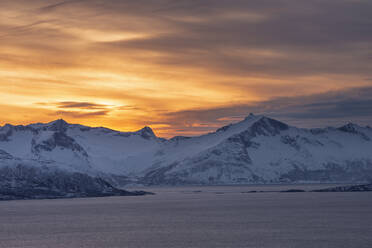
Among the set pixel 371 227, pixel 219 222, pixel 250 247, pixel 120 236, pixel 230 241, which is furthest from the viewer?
pixel 219 222

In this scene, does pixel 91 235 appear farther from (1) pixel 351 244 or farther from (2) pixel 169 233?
(1) pixel 351 244

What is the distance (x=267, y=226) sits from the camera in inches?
6855

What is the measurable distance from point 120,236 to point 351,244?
52627mm

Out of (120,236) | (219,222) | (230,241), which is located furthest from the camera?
(219,222)

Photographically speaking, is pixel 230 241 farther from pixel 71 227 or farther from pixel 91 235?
pixel 71 227

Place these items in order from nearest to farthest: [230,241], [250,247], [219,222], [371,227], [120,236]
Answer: [250,247], [230,241], [120,236], [371,227], [219,222]

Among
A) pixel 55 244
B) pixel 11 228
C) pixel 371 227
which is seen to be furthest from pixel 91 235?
pixel 371 227

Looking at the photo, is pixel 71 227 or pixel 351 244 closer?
pixel 351 244

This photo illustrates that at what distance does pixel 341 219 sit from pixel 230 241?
221 feet

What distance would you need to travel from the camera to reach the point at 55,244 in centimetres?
13675

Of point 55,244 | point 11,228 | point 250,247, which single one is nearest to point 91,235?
point 55,244

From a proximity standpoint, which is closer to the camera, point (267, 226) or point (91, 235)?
point (91, 235)

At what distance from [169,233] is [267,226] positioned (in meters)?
30.3

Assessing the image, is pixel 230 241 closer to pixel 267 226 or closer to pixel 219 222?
pixel 267 226
